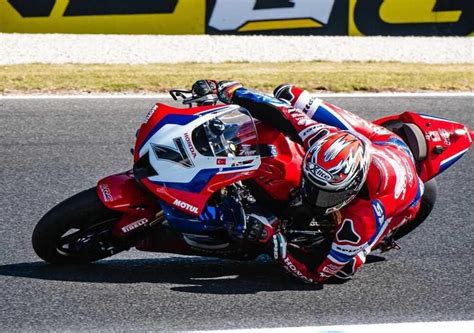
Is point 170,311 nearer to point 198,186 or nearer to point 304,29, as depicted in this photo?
point 198,186

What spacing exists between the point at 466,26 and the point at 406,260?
845cm

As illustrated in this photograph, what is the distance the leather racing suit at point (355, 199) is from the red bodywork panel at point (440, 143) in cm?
23

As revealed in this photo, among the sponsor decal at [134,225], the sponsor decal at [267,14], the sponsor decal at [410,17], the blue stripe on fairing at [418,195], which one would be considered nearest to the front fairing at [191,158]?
the sponsor decal at [134,225]

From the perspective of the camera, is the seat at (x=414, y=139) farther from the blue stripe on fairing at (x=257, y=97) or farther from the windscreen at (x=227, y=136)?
the windscreen at (x=227, y=136)

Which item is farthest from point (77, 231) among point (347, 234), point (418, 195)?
A: point (418, 195)

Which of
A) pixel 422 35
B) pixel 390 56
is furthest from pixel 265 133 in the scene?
pixel 422 35

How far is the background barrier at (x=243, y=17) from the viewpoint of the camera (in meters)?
13.3

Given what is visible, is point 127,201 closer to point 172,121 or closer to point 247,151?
point 172,121

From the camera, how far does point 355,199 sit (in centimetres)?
571

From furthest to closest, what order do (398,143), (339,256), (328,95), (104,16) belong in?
(104,16), (328,95), (398,143), (339,256)

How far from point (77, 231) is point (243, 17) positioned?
841 cm

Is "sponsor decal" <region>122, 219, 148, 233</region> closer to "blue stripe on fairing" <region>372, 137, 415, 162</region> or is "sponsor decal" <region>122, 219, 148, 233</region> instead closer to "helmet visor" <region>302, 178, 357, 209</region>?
"helmet visor" <region>302, 178, 357, 209</region>

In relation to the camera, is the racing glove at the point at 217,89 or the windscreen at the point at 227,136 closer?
the windscreen at the point at 227,136

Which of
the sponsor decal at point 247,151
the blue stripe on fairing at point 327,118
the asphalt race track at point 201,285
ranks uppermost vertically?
the sponsor decal at point 247,151
